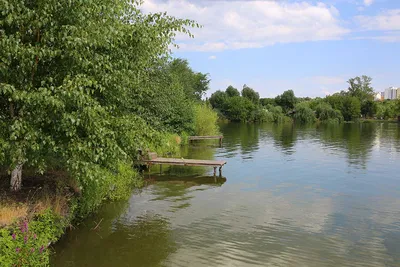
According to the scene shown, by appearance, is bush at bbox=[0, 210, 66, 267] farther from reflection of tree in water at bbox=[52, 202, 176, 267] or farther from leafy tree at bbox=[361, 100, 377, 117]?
leafy tree at bbox=[361, 100, 377, 117]

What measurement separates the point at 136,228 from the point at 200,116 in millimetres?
29502

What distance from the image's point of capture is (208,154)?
96.3 feet

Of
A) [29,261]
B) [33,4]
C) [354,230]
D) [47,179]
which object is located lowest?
[354,230]

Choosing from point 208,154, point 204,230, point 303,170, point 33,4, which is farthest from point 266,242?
point 208,154

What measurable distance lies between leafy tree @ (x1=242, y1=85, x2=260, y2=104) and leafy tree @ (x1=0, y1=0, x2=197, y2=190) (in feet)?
343

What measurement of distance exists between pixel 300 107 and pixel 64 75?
9325 cm

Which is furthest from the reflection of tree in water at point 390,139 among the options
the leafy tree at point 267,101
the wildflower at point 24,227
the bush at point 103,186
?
the leafy tree at point 267,101

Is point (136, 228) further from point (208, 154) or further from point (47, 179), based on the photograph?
point (208, 154)

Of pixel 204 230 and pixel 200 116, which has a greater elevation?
pixel 200 116

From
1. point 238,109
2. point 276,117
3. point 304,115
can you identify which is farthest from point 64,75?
point 304,115

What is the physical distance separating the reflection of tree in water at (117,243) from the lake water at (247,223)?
27 mm

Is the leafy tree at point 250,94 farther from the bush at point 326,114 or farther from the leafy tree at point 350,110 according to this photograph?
the leafy tree at point 350,110

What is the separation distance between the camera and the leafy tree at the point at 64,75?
24.7ft

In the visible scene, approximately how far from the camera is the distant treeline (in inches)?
3770
